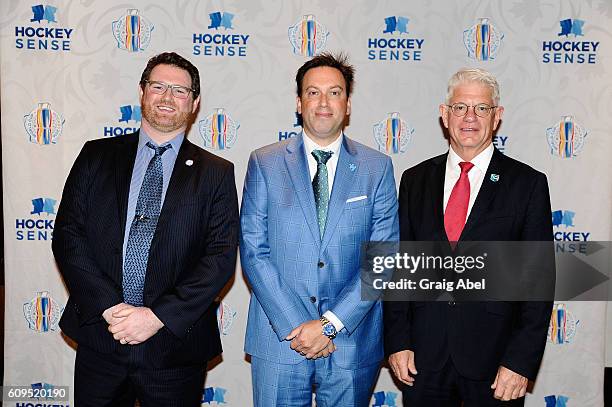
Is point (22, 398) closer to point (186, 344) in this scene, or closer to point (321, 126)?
point (186, 344)

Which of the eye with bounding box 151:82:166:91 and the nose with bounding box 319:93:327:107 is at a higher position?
the eye with bounding box 151:82:166:91

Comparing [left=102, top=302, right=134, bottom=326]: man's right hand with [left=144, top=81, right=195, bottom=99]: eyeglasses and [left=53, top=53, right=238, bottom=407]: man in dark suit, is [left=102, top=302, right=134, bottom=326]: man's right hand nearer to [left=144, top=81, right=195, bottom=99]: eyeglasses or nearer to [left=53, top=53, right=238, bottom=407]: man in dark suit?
[left=53, top=53, right=238, bottom=407]: man in dark suit

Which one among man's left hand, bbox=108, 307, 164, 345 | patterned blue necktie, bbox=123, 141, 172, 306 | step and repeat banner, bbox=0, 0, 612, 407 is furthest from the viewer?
step and repeat banner, bbox=0, 0, 612, 407

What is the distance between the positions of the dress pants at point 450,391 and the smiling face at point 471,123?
919 millimetres

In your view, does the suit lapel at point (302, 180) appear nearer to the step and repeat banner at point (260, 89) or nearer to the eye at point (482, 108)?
the eye at point (482, 108)

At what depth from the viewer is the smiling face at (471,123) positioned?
2.68 m

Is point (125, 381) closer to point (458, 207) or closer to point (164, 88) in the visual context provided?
point (164, 88)

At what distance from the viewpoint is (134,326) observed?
98.2 inches

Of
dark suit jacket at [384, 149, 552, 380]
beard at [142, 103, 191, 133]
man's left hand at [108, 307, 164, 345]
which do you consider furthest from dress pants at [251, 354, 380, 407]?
beard at [142, 103, 191, 133]

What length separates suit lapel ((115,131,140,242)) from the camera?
263cm

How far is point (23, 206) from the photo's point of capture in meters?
3.73

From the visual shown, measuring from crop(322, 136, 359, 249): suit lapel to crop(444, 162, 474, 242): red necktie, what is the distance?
1.44 feet

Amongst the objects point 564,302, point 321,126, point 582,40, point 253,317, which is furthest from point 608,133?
A: point 253,317

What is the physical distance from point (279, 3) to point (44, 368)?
2636mm
